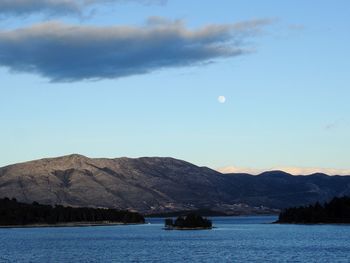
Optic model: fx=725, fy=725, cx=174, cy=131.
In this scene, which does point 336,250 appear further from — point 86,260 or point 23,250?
point 23,250

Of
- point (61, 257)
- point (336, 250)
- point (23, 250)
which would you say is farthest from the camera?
point (23, 250)

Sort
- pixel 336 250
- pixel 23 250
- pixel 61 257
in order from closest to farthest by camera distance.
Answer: pixel 61 257 → pixel 336 250 → pixel 23 250

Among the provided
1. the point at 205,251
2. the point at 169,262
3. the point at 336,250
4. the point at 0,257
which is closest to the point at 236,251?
the point at 205,251

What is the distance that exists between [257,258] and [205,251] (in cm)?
2733

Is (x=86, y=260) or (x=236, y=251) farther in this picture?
(x=236, y=251)

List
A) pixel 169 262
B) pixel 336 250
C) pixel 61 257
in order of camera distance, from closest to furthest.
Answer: pixel 169 262, pixel 61 257, pixel 336 250

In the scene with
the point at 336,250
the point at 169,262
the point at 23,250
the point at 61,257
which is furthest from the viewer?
the point at 23,250

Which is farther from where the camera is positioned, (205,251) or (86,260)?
(205,251)

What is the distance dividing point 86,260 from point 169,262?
19424 mm

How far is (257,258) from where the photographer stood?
511 ft

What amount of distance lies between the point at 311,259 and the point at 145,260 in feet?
114

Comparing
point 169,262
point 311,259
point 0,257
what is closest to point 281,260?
point 311,259

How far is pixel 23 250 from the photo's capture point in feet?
632

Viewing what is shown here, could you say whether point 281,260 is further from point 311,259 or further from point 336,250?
point 336,250
